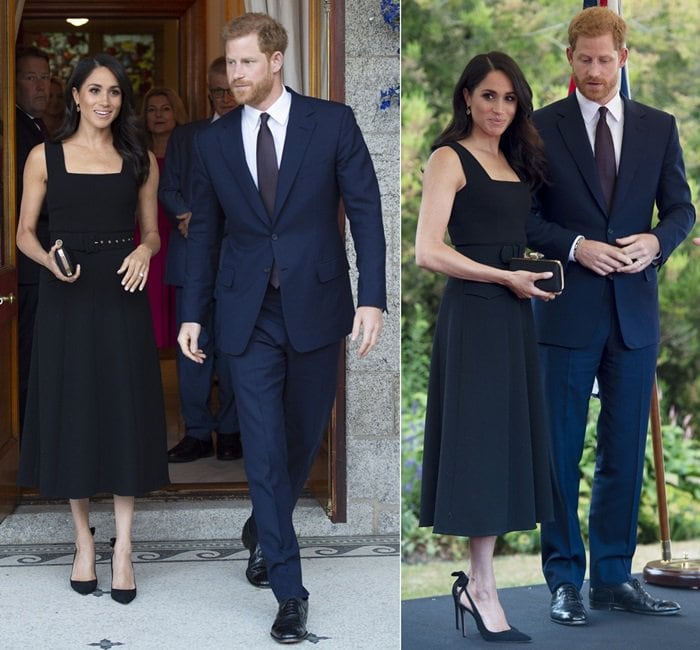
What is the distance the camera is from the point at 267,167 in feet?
12.4

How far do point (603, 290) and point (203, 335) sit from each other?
2.65m

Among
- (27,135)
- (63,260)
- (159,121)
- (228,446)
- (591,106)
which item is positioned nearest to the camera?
(591,106)

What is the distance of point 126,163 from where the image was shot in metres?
4.21

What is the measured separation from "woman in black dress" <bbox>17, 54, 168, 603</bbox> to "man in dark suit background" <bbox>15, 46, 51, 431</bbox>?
2.88 ft

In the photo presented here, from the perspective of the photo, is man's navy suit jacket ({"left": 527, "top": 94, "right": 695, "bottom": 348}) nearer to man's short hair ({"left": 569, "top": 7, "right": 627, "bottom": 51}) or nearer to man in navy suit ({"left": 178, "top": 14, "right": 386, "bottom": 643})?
man's short hair ({"left": 569, "top": 7, "right": 627, "bottom": 51})

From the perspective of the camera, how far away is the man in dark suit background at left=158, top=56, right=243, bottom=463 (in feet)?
17.9

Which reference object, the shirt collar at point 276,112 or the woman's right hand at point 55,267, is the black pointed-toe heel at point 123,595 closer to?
the woman's right hand at point 55,267

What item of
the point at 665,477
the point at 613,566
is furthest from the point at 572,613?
the point at 665,477

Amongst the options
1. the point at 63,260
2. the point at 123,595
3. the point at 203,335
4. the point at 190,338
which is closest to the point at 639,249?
the point at 190,338

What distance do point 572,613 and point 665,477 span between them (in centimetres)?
34

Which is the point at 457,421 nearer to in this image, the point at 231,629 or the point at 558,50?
the point at 558,50

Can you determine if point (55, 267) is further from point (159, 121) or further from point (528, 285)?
point (159, 121)

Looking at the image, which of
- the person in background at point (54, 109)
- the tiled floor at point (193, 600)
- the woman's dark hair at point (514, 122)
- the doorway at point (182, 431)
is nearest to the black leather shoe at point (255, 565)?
the tiled floor at point (193, 600)

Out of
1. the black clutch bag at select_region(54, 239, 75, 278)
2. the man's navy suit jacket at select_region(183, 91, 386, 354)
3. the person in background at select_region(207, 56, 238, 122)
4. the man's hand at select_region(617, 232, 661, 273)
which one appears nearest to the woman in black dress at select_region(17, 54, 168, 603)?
the black clutch bag at select_region(54, 239, 75, 278)
